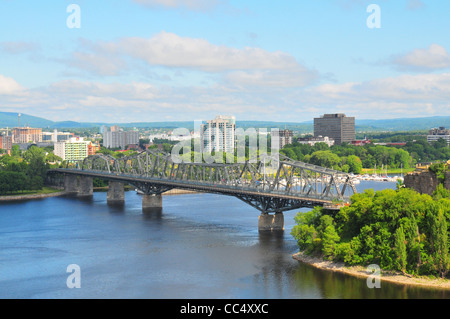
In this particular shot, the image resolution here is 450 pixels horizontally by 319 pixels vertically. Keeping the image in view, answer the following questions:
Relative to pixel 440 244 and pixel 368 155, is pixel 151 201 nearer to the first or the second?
pixel 440 244

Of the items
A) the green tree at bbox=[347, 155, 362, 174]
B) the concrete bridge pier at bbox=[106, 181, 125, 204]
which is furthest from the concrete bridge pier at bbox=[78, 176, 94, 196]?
the green tree at bbox=[347, 155, 362, 174]

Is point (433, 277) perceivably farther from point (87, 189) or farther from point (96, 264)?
point (87, 189)

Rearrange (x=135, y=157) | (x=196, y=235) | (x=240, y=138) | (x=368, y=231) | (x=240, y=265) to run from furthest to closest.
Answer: (x=240, y=138) < (x=135, y=157) < (x=196, y=235) < (x=240, y=265) < (x=368, y=231)

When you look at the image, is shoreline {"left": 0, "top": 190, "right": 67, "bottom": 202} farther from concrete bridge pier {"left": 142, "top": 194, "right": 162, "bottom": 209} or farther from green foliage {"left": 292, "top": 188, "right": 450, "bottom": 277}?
green foliage {"left": 292, "top": 188, "right": 450, "bottom": 277}

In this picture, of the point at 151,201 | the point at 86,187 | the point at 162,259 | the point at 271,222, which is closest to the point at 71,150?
the point at 86,187

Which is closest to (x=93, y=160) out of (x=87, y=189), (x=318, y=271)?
(x=87, y=189)

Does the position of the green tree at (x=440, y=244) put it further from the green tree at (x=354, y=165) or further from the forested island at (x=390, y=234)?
the green tree at (x=354, y=165)
